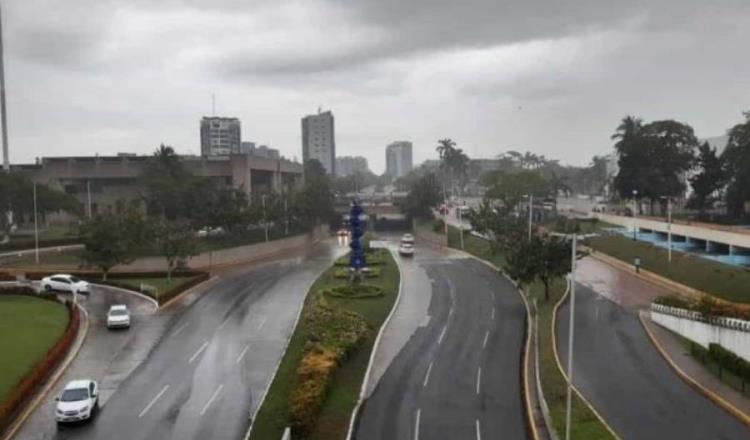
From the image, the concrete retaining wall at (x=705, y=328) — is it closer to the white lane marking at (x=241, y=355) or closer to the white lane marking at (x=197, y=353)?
the white lane marking at (x=241, y=355)

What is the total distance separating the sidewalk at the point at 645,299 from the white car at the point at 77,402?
2538cm

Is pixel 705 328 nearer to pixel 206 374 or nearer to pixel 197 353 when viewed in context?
pixel 206 374

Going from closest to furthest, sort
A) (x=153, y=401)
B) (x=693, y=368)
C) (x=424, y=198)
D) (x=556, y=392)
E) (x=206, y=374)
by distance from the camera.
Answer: (x=556, y=392)
(x=153, y=401)
(x=206, y=374)
(x=693, y=368)
(x=424, y=198)

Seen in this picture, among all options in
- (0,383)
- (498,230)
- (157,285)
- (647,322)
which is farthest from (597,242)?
(0,383)

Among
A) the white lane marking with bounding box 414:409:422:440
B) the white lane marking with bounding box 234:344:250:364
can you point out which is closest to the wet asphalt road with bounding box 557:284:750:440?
the white lane marking with bounding box 414:409:422:440

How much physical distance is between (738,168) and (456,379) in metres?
66.0

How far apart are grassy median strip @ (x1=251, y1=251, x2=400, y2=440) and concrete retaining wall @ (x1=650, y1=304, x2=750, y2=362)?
17.1 metres

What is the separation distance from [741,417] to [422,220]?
11165 cm

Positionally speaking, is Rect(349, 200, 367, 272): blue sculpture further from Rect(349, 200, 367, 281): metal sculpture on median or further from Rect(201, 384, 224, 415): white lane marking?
Rect(201, 384, 224, 415): white lane marking

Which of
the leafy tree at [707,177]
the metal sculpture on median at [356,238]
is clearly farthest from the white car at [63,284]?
the leafy tree at [707,177]

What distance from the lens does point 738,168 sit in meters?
86.8

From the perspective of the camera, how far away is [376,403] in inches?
1222

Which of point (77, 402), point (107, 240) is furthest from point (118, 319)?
point (107, 240)

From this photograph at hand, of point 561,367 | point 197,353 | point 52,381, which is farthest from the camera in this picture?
point 197,353
